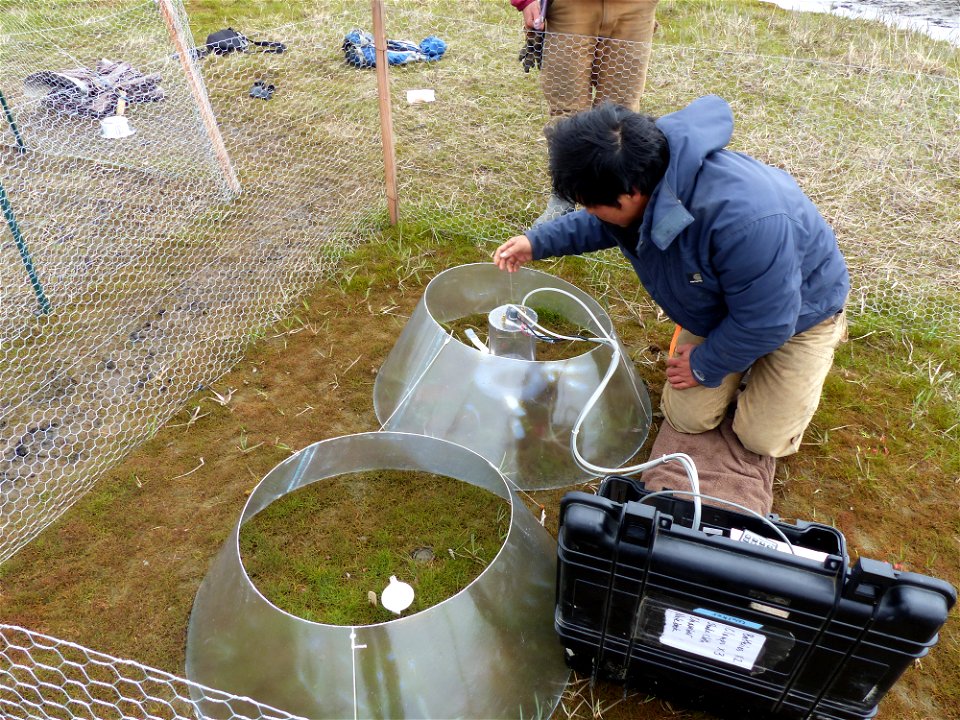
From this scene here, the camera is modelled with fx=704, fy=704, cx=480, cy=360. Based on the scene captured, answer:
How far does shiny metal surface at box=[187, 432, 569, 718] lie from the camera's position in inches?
64.0

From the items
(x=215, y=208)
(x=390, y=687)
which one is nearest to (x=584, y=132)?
(x=390, y=687)

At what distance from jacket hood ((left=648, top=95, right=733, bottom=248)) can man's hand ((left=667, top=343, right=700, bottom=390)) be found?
1.94ft

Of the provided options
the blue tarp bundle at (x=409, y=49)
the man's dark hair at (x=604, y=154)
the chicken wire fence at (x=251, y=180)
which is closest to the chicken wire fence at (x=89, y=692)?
the chicken wire fence at (x=251, y=180)

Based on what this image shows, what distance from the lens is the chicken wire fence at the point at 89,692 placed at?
68.7 inches

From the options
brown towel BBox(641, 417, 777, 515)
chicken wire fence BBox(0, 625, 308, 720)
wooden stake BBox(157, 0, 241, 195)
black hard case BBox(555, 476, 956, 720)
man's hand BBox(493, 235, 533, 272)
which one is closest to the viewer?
black hard case BBox(555, 476, 956, 720)

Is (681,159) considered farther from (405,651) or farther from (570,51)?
(570,51)

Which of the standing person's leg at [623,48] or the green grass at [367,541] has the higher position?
the standing person's leg at [623,48]

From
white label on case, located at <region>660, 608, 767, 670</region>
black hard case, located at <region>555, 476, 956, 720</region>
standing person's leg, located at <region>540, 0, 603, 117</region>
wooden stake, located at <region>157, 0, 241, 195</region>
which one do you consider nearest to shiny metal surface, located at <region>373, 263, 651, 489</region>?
black hard case, located at <region>555, 476, 956, 720</region>

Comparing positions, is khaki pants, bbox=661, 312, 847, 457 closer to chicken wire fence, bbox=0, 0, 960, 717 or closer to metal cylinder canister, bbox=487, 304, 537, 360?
metal cylinder canister, bbox=487, 304, 537, 360

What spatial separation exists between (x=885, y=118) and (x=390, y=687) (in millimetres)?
4134

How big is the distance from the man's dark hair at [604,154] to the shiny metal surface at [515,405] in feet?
2.32

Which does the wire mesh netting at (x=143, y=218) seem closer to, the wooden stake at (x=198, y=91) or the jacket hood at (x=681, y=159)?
the wooden stake at (x=198, y=91)

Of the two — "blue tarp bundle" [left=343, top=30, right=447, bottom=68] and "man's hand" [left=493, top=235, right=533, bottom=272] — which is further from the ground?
"man's hand" [left=493, top=235, right=533, bottom=272]

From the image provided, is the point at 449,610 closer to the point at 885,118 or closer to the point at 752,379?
the point at 752,379
